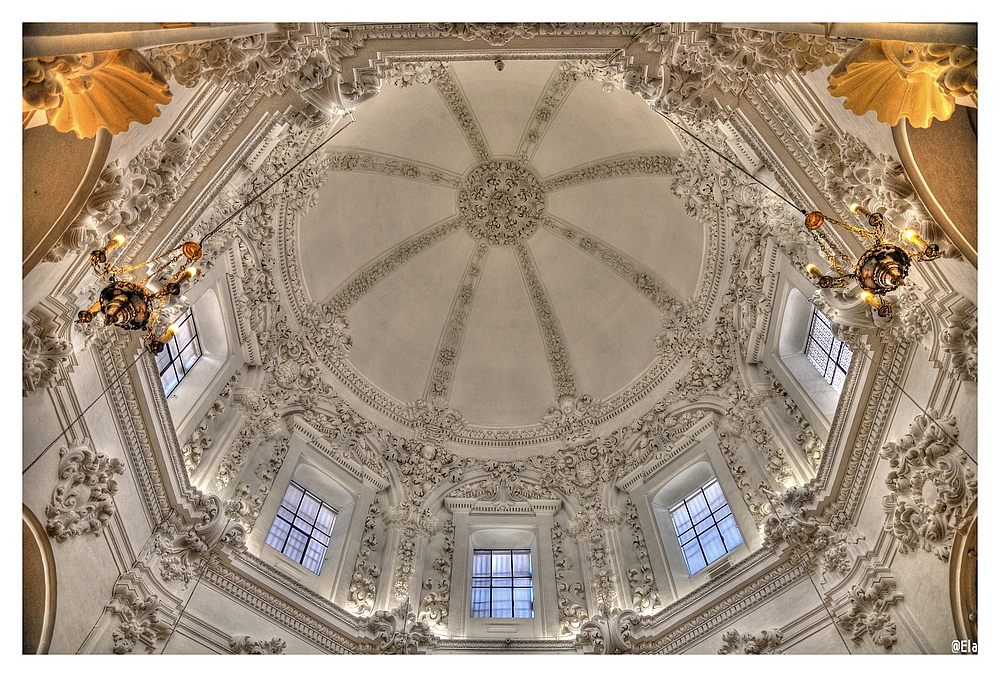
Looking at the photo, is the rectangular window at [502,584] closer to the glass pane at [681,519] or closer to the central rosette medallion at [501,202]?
the glass pane at [681,519]

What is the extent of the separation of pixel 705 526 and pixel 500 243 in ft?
32.0

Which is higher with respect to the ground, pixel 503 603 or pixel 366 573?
pixel 366 573

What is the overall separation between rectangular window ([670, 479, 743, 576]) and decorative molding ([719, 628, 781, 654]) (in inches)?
83.4

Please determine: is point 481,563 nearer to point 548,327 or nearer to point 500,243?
point 548,327

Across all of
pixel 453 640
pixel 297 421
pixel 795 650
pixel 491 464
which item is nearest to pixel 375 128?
pixel 297 421

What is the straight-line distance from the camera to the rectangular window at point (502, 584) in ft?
47.0

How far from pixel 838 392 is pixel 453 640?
27.1ft

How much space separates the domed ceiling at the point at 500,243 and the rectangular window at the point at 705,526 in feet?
11.3

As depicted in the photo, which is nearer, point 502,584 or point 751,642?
point 751,642

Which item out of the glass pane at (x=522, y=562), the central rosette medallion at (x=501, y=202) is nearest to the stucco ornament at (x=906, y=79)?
the glass pane at (x=522, y=562)

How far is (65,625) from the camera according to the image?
9.20 meters

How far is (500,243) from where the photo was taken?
20516 mm

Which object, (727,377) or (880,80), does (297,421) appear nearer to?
(727,377)

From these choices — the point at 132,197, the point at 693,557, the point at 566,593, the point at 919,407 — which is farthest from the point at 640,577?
the point at 132,197
